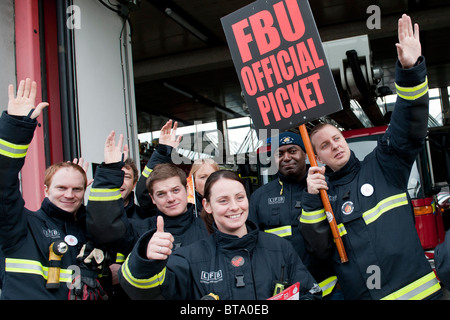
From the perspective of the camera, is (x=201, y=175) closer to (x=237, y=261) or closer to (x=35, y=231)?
(x=35, y=231)

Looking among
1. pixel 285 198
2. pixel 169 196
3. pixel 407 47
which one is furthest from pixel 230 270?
pixel 407 47

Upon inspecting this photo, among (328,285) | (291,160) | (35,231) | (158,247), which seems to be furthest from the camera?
(291,160)

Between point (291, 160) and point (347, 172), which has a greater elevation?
point (291, 160)

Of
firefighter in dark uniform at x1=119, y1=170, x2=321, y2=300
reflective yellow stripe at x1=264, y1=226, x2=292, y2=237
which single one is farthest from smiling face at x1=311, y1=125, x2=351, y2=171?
firefighter in dark uniform at x1=119, y1=170, x2=321, y2=300

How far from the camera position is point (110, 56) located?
209 inches

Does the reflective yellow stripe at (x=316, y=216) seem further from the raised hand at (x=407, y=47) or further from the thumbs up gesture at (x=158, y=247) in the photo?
the thumbs up gesture at (x=158, y=247)

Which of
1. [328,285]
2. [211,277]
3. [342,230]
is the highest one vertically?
[342,230]

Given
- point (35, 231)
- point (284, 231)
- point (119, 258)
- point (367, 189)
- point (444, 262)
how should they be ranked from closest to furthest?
point (444, 262), point (35, 231), point (367, 189), point (119, 258), point (284, 231)

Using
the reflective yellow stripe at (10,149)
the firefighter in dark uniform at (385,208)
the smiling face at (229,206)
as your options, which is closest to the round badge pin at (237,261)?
the smiling face at (229,206)

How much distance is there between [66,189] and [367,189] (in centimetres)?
170

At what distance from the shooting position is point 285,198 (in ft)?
10.5

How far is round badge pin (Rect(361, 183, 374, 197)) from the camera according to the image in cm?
248
